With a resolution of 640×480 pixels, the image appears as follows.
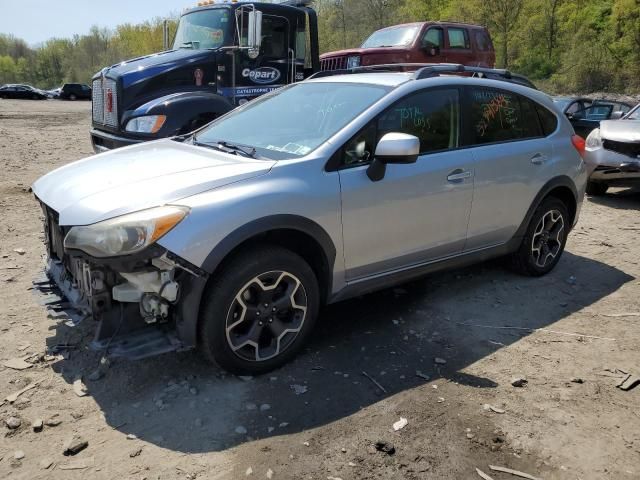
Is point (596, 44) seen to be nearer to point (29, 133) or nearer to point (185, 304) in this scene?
point (29, 133)

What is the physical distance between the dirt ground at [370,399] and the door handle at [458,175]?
3.35 feet

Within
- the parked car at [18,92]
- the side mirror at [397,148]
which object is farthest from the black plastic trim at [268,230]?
the parked car at [18,92]

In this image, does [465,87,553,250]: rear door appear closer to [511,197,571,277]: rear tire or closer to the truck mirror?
[511,197,571,277]: rear tire

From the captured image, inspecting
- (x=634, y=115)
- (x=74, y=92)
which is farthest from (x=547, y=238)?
(x=74, y=92)

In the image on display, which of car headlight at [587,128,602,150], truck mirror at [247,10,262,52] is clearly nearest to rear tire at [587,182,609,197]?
car headlight at [587,128,602,150]

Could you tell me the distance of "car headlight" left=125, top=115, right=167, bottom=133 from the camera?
687cm

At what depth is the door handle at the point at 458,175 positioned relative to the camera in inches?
161

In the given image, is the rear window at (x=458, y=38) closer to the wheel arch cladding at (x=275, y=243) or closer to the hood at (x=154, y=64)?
the hood at (x=154, y=64)

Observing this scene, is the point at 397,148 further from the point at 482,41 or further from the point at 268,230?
the point at 482,41

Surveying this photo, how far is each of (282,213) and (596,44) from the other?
3964 cm

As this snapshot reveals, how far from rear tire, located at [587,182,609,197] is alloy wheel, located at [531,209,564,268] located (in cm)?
416

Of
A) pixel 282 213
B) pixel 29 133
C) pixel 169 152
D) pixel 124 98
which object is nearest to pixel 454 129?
pixel 282 213

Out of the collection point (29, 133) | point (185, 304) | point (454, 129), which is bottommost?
point (29, 133)

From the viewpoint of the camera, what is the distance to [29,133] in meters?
17.2
